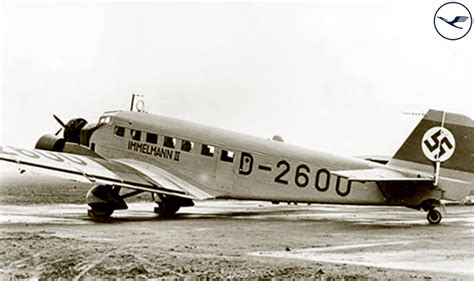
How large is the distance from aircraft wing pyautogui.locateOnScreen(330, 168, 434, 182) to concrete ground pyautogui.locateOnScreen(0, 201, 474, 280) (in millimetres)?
1136

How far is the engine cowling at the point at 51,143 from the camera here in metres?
17.5

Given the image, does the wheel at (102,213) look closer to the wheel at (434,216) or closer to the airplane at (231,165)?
the airplane at (231,165)

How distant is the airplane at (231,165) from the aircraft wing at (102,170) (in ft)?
0.09

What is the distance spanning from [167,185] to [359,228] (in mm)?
4907

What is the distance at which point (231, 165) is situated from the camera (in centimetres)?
1678

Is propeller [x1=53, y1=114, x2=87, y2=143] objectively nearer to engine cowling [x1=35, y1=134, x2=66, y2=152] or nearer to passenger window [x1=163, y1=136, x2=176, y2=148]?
engine cowling [x1=35, y1=134, x2=66, y2=152]

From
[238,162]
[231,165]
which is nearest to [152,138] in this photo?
[231,165]

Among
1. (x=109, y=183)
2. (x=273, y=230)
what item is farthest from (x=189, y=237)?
(x=109, y=183)

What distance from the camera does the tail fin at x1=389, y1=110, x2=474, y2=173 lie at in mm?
14672

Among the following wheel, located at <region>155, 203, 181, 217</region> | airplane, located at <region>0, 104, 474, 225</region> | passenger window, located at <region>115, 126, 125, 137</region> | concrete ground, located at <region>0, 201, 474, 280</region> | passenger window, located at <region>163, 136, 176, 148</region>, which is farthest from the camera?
wheel, located at <region>155, 203, 181, 217</region>

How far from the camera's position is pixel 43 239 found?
11148mm

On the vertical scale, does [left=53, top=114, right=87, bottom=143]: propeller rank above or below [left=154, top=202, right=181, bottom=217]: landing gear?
above

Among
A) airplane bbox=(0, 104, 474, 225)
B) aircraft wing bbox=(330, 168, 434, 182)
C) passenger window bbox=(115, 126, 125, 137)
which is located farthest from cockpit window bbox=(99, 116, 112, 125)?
aircraft wing bbox=(330, 168, 434, 182)

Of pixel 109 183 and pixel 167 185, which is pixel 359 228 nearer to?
pixel 167 185
